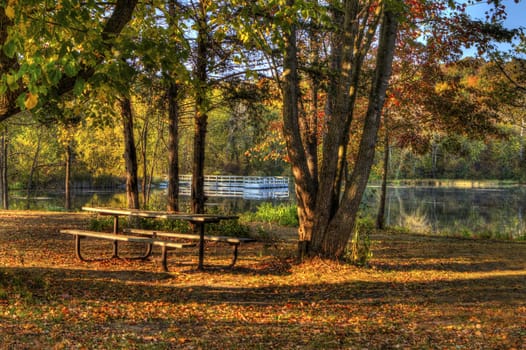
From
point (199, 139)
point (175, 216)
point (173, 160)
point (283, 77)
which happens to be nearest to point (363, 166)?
point (283, 77)

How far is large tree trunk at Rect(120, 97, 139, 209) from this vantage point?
11.0m

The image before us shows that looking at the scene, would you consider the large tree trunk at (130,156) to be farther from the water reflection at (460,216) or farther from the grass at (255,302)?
the water reflection at (460,216)

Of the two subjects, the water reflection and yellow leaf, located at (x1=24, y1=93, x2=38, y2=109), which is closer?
yellow leaf, located at (x1=24, y1=93, x2=38, y2=109)

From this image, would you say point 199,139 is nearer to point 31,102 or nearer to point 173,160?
point 173,160

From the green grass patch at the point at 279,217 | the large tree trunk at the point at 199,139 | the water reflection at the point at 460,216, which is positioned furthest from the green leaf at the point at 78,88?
the green grass patch at the point at 279,217

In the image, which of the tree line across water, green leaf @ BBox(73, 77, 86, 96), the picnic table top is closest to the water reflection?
the tree line across water

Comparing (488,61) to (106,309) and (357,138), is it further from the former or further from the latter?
(106,309)

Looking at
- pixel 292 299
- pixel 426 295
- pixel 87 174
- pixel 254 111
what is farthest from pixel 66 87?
pixel 87 174

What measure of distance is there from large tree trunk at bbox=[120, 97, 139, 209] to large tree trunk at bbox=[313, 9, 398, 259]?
17.0ft

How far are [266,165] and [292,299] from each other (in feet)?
161

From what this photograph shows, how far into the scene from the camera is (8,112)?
207 inches

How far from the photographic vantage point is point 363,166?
25.2 feet

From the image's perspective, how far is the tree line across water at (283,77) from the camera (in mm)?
4648

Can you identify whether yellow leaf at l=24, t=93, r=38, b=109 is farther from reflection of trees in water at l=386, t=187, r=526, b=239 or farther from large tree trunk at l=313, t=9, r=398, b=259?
reflection of trees in water at l=386, t=187, r=526, b=239
